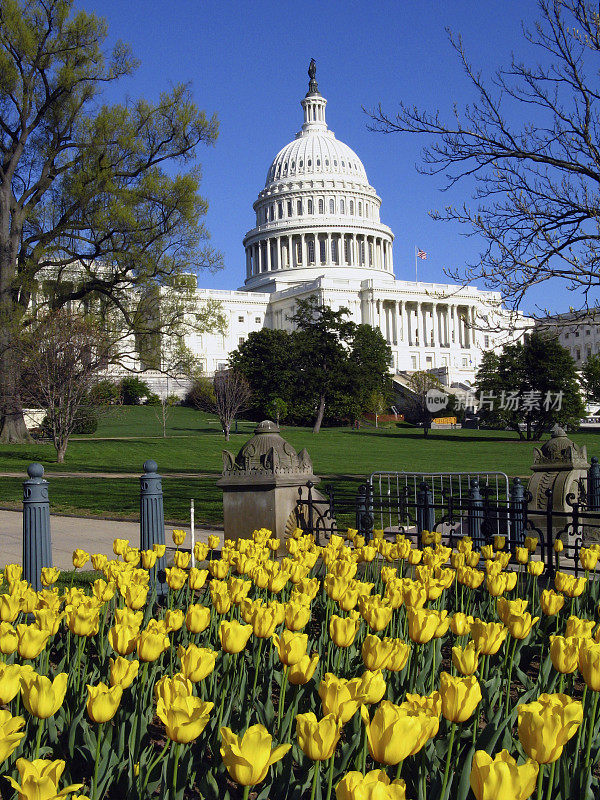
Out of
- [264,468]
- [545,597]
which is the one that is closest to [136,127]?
[264,468]

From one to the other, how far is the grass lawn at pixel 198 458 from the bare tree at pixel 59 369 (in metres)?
1.52

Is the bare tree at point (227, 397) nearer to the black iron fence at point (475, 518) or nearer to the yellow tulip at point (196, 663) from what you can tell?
the black iron fence at point (475, 518)

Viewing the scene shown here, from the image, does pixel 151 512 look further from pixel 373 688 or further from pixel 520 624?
pixel 373 688

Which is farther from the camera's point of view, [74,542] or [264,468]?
[74,542]

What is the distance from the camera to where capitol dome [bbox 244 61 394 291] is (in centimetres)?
11112

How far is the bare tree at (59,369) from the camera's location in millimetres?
28969

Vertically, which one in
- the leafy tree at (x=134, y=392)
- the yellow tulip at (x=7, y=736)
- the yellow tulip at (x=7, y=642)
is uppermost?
the leafy tree at (x=134, y=392)

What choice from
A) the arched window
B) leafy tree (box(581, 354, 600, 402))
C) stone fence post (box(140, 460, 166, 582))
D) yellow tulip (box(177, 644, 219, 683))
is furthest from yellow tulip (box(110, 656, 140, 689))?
the arched window

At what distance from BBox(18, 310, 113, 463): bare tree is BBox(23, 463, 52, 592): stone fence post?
22.0 metres

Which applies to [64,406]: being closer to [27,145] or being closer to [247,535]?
[27,145]

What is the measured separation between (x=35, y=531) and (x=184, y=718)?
468cm

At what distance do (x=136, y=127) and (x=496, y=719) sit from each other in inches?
1188

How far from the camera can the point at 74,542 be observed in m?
11.3

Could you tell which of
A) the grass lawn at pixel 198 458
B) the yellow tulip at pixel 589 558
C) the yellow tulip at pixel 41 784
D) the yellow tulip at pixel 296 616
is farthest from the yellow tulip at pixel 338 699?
the grass lawn at pixel 198 458
